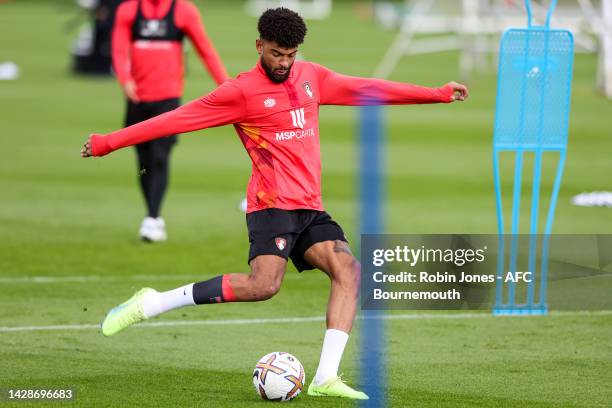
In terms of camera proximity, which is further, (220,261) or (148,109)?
(148,109)

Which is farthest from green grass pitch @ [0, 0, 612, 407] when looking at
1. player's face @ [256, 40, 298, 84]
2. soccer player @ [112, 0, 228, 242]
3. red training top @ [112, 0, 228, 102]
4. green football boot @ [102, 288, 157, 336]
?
player's face @ [256, 40, 298, 84]

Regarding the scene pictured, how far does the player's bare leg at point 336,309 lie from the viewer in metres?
7.95

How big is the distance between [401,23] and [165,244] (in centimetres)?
4264

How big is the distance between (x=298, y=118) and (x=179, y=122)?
773 millimetres

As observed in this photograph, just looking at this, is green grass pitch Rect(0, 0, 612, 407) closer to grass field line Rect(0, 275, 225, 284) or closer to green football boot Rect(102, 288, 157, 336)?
grass field line Rect(0, 275, 225, 284)

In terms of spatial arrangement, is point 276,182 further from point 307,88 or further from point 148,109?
point 148,109

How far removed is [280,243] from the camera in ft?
26.8

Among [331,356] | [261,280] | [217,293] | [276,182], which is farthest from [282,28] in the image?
[331,356]

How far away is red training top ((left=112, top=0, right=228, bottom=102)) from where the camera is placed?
13883 mm

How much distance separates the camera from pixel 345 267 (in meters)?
8.17

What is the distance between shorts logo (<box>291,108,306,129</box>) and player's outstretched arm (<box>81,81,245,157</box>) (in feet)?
1.12

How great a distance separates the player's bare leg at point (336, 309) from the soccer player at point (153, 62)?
5.86m

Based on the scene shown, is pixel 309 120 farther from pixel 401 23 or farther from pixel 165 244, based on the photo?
pixel 401 23

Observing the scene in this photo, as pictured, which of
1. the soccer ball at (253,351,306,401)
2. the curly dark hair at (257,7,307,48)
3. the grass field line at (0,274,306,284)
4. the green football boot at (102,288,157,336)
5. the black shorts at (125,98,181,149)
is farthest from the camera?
the black shorts at (125,98,181,149)
